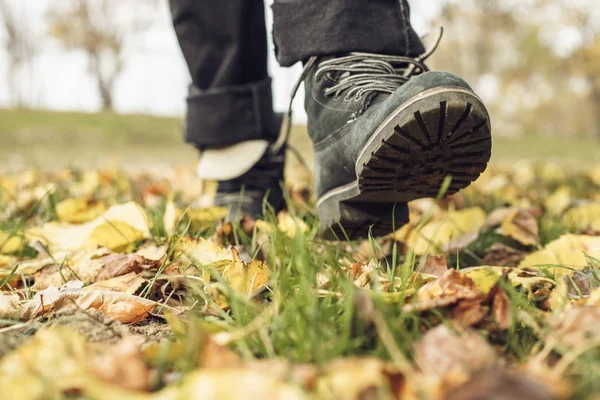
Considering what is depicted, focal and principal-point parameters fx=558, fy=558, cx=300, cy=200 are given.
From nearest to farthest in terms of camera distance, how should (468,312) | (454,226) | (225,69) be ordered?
(468,312)
(454,226)
(225,69)

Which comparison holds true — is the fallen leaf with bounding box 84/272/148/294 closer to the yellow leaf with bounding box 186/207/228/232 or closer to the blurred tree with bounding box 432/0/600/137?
the yellow leaf with bounding box 186/207/228/232

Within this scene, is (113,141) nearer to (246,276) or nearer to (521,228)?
(521,228)

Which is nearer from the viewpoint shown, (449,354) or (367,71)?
(449,354)

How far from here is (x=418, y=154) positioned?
41.3 inches

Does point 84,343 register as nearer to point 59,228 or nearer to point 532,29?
point 59,228

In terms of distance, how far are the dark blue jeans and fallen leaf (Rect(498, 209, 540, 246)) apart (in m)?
0.49

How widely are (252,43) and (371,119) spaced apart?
2.30 feet

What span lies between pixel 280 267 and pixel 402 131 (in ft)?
1.16

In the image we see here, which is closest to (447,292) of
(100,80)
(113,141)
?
(113,141)

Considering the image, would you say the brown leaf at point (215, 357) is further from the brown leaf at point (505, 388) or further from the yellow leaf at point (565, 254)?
the yellow leaf at point (565, 254)

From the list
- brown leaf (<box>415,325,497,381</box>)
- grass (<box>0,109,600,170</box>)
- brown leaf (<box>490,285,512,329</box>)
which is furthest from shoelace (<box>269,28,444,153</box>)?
grass (<box>0,109,600,170</box>)

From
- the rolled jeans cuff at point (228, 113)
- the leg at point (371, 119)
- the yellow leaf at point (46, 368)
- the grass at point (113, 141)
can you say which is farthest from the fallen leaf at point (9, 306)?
the grass at point (113, 141)

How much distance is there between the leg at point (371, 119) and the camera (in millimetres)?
1021

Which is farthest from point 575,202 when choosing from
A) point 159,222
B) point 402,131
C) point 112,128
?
point 112,128
